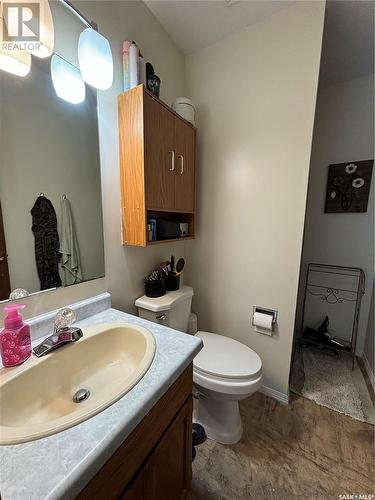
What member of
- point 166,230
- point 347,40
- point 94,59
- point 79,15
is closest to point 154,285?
point 166,230

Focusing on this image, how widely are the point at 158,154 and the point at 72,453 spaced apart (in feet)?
3.88

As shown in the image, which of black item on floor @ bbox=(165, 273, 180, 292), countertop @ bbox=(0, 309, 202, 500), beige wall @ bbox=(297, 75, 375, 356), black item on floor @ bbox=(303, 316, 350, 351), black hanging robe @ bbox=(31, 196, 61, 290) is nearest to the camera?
countertop @ bbox=(0, 309, 202, 500)

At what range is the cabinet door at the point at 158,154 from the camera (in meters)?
1.08

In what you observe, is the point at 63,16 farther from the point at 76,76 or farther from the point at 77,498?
the point at 77,498

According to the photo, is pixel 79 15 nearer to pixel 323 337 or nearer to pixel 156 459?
pixel 156 459

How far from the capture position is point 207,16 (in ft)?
4.21

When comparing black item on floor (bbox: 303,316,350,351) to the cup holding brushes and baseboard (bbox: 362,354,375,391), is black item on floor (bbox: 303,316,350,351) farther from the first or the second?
the cup holding brushes

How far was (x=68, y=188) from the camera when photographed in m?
0.91

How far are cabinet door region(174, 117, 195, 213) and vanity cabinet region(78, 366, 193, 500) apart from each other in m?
1.00

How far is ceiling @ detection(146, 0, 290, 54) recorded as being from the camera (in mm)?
1210

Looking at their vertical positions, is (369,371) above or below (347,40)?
below

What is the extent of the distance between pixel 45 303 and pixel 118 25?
1397 millimetres

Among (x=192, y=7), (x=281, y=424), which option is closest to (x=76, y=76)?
(x=192, y=7)
